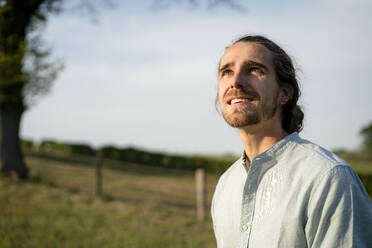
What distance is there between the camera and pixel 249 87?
2.09m

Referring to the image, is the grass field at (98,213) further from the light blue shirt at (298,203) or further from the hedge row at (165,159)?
the hedge row at (165,159)

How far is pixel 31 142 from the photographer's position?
29.0 m

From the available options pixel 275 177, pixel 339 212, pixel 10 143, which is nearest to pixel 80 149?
pixel 10 143

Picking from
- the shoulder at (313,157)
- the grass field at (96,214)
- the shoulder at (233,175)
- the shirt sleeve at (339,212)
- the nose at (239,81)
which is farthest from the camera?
the grass field at (96,214)

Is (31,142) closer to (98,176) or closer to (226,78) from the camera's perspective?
(98,176)

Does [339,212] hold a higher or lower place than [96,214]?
higher

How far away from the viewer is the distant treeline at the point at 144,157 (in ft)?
85.1

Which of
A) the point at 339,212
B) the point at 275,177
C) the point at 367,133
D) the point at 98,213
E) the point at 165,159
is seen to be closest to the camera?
the point at 339,212

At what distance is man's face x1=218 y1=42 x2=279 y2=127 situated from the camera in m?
2.06

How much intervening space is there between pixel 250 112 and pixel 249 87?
0.16 m

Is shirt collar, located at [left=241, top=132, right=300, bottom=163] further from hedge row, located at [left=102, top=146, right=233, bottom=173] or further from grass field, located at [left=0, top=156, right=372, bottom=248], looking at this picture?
hedge row, located at [left=102, top=146, right=233, bottom=173]

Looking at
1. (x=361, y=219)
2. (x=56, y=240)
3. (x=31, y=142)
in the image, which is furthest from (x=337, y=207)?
(x=31, y=142)

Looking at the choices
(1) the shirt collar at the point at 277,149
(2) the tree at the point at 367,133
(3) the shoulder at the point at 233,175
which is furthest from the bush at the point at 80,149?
(2) the tree at the point at 367,133

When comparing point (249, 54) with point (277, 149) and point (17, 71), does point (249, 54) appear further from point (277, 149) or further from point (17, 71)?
point (17, 71)
